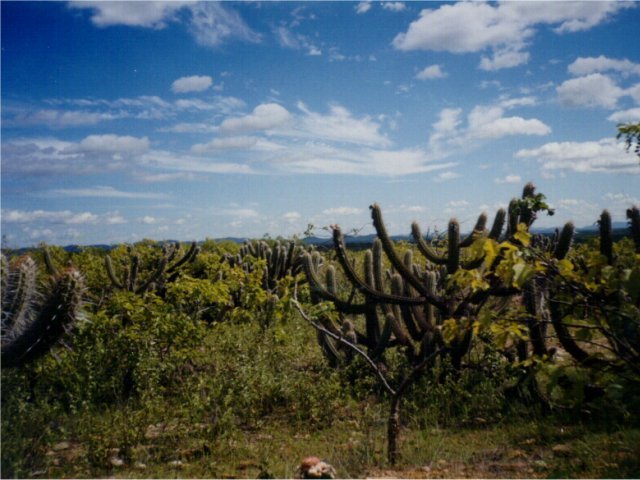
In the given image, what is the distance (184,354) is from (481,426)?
3.57 m

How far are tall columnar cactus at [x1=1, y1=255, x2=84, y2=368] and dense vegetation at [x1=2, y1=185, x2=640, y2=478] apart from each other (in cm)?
2

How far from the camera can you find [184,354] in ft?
20.8

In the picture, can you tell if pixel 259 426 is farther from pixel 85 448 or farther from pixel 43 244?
pixel 43 244

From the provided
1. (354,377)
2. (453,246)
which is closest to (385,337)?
(354,377)

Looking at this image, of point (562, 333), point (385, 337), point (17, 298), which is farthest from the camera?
point (385, 337)

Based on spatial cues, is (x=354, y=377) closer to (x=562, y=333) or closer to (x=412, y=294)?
(x=412, y=294)

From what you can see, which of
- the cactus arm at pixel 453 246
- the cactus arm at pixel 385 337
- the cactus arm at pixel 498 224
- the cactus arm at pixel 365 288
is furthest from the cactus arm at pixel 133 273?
the cactus arm at pixel 498 224

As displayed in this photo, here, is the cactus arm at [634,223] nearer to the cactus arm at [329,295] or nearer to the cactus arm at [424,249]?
the cactus arm at [424,249]

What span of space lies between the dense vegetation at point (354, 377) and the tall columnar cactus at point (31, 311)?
16 millimetres

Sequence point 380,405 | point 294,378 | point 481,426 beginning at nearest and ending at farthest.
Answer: point 481,426, point 380,405, point 294,378

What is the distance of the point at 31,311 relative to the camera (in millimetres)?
5012

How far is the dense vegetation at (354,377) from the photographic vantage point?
4168 millimetres

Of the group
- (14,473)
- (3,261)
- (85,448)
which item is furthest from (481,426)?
(3,261)

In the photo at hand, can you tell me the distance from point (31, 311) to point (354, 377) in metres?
4.01
